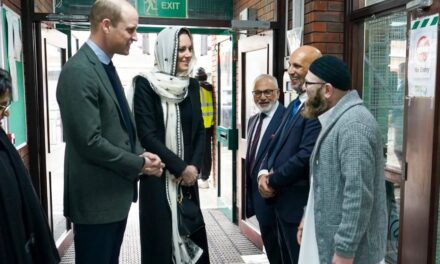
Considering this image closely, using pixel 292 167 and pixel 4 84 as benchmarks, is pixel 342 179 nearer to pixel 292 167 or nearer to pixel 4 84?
→ pixel 292 167

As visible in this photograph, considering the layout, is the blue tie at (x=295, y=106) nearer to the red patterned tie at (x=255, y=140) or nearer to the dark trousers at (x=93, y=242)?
the red patterned tie at (x=255, y=140)

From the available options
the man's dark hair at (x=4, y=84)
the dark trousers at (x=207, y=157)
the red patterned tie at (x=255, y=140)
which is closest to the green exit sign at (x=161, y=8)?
the red patterned tie at (x=255, y=140)

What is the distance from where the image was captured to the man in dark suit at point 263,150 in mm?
2445

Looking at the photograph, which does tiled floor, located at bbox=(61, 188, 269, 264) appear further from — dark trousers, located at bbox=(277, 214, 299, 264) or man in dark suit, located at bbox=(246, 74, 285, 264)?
dark trousers, located at bbox=(277, 214, 299, 264)

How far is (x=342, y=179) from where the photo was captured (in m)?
1.53

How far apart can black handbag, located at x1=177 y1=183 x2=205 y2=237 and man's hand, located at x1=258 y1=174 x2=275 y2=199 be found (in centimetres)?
35

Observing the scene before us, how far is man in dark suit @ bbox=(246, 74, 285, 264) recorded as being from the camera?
245cm

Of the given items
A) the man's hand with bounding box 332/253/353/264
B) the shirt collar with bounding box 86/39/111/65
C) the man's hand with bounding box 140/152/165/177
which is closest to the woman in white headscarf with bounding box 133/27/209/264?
the man's hand with bounding box 140/152/165/177

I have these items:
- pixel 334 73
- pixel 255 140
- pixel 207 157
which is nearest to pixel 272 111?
pixel 255 140

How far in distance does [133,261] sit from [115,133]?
206 centimetres

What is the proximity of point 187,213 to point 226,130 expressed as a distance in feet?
6.71

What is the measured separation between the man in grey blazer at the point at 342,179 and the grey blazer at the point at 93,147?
0.70 meters

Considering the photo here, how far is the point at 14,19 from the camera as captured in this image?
2.68m

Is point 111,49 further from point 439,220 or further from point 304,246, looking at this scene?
point 439,220
